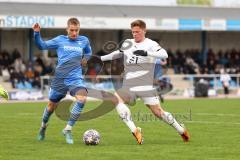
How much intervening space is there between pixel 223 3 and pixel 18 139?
126ft

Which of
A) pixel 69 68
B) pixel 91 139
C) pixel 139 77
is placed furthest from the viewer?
pixel 69 68

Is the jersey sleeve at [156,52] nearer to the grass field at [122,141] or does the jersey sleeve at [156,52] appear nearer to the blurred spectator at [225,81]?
the grass field at [122,141]

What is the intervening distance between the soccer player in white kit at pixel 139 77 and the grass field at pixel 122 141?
1.82ft

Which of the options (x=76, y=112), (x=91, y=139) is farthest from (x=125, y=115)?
(x=76, y=112)

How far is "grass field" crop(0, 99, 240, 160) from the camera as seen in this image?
470 inches

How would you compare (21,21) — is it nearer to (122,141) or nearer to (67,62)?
(67,62)

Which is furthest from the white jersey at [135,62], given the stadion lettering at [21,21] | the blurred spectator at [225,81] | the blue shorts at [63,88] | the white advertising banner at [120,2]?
the white advertising banner at [120,2]

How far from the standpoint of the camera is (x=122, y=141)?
47.5 ft

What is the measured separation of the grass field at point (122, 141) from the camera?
1193cm

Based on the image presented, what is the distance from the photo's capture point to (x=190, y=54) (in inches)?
1903

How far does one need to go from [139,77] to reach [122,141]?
4.37ft

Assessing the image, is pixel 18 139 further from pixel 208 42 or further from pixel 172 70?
pixel 208 42

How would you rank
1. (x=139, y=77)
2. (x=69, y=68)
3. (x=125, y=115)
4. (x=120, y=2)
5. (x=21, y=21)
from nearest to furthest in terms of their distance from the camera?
(x=125, y=115)
(x=139, y=77)
(x=69, y=68)
(x=21, y=21)
(x=120, y=2)

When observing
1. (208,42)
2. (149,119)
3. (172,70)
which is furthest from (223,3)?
(149,119)
